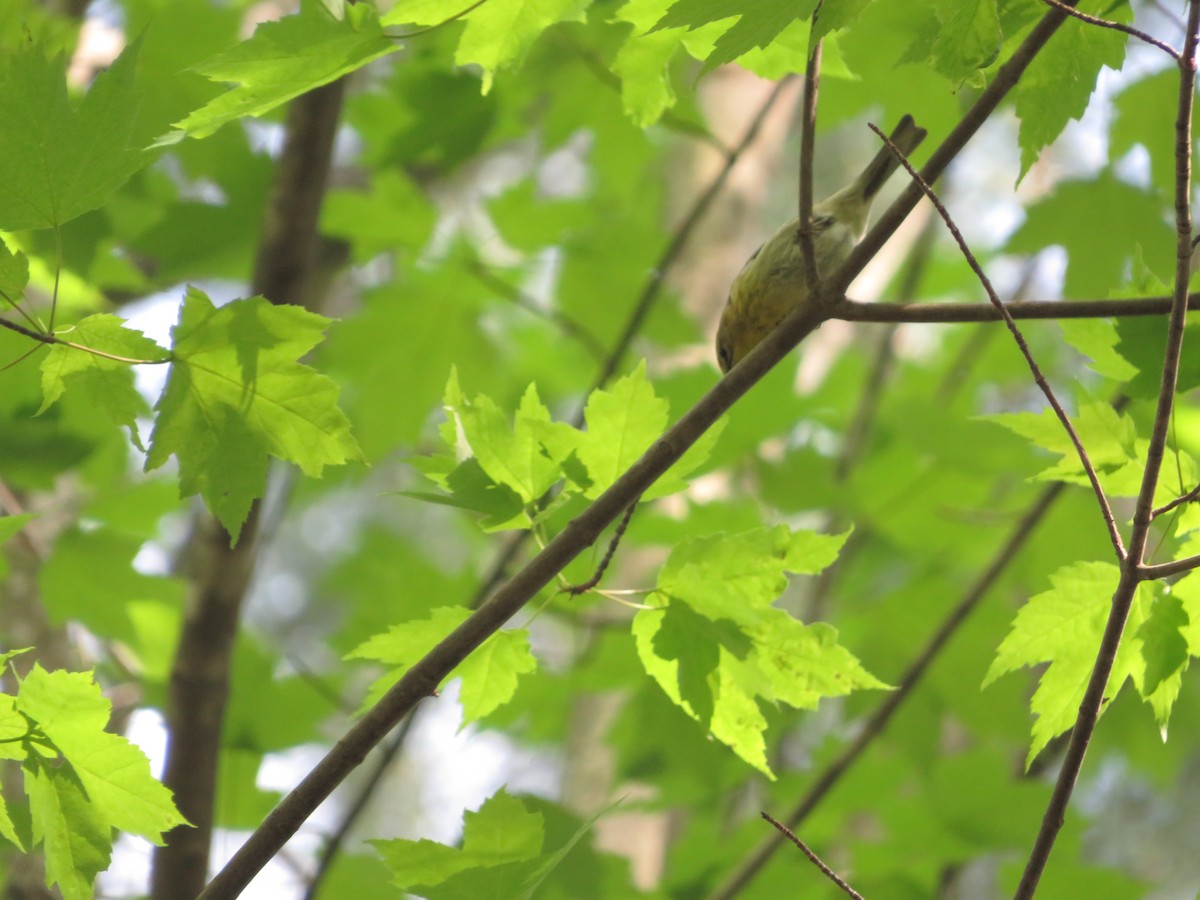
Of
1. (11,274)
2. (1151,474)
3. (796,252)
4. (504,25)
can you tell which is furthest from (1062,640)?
(11,274)

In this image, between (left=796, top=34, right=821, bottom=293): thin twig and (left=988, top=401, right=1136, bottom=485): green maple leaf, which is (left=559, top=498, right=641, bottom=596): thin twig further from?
(left=988, top=401, right=1136, bottom=485): green maple leaf

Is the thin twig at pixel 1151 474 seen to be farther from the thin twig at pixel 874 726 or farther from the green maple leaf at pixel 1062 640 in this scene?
the thin twig at pixel 874 726

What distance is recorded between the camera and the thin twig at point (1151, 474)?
909 mm

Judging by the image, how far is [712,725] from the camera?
128 centimetres

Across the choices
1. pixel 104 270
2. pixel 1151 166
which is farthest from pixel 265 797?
pixel 1151 166

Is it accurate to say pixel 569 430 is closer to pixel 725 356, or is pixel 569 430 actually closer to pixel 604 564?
pixel 604 564

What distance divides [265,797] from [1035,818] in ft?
5.06

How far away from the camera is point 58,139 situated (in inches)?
42.0

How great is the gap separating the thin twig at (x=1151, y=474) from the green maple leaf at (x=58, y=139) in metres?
0.93

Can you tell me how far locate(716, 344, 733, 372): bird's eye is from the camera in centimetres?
186

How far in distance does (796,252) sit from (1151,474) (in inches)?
30.7

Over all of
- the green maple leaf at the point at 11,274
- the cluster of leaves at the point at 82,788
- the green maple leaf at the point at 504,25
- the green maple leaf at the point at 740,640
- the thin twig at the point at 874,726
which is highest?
the green maple leaf at the point at 504,25

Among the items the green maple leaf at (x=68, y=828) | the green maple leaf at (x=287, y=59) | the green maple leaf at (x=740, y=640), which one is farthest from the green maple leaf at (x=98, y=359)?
the green maple leaf at (x=740, y=640)

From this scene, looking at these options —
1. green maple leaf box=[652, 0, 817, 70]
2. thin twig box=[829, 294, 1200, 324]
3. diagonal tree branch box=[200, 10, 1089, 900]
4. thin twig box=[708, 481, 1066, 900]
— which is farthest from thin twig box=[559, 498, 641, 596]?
thin twig box=[708, 481, 1066, 900]
